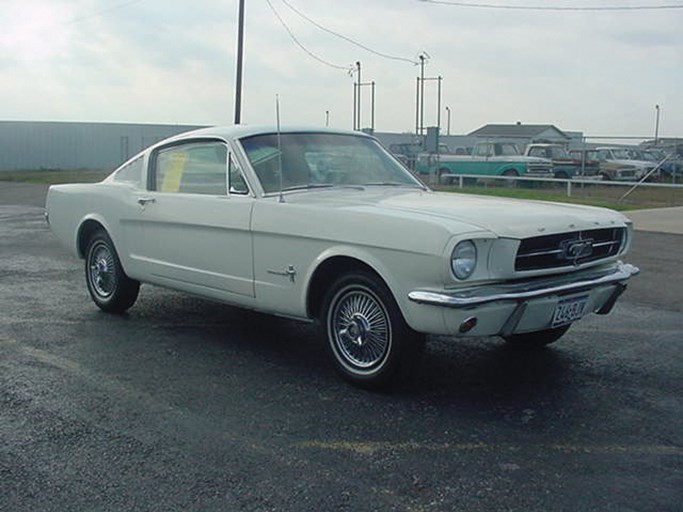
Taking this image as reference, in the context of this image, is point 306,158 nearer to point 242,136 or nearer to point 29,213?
point 242,136

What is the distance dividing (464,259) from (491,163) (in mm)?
26223

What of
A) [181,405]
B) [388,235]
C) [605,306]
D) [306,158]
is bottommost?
[181,405]

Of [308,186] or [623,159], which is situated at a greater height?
[623,159]

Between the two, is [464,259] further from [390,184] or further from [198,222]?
[198,222]

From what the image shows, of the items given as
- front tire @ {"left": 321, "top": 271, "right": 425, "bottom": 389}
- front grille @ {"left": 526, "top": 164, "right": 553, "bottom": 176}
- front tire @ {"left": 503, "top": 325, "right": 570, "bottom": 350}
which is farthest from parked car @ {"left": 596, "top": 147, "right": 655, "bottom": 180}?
front tire @ {"left": 321, "top": 271, "right": 425, "bottom": 389}

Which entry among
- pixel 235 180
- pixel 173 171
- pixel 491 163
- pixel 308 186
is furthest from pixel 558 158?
pixel 235 180

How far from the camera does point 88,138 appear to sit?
150ft

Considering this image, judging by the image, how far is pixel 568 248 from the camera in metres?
5.02

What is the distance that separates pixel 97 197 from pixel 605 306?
426 cm

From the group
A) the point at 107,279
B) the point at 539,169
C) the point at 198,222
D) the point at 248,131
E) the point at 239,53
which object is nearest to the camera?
the point at 198,222

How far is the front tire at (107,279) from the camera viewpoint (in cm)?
717

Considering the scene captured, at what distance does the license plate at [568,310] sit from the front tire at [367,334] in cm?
78

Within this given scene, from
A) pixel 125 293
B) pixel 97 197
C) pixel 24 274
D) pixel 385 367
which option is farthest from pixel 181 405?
pixel 24 274

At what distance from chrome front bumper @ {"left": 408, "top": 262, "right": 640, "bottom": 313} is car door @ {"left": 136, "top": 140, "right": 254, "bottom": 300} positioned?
1.63m
